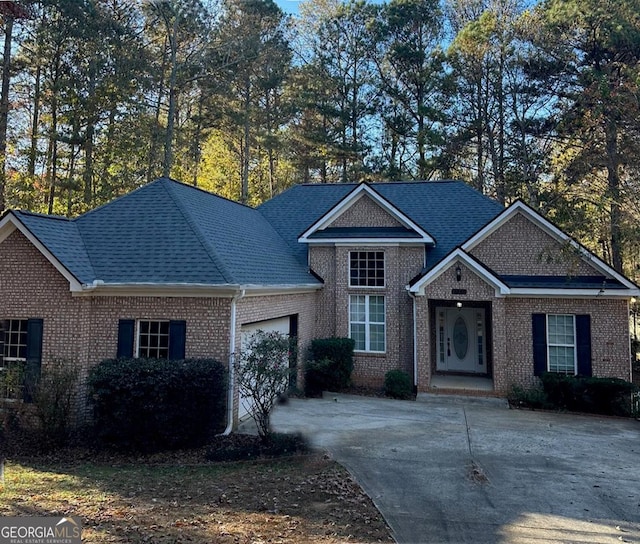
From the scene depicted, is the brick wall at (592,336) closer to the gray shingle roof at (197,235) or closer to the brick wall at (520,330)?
the brick wall at (520,330)

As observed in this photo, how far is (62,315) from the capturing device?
32.7 feet

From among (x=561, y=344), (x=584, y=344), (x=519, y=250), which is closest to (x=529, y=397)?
(x=561, y=344)

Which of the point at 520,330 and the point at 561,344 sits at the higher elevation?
the point at 520,330

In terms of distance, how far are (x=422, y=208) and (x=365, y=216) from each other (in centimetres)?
333

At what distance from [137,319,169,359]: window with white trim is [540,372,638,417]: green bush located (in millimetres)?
10638

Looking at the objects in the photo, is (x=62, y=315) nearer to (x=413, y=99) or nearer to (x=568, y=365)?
(x=568, y=365)

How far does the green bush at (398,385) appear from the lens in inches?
548

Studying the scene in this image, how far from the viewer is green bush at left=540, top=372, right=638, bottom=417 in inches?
472

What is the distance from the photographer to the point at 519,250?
47.0 feet

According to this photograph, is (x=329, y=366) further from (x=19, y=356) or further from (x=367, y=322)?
(x=19, y=356)

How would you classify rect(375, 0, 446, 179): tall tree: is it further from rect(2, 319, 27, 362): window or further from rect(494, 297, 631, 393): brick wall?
rect(2, 319, 27, 362): window

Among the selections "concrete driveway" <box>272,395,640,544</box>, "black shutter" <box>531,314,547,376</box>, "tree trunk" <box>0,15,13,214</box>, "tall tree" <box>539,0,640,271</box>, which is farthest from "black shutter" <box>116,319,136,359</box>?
"tree trunk" <box>0,15,13,214</box>

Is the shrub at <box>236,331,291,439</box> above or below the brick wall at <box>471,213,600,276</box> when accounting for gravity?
below

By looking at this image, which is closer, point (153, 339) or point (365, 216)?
point (153, 339)
